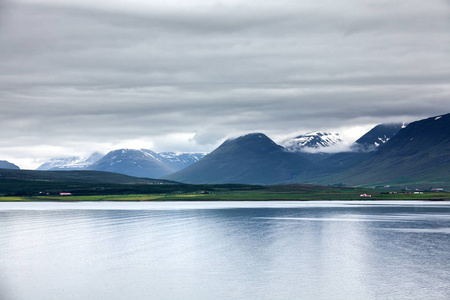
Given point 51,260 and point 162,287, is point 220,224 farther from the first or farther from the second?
point 162,287

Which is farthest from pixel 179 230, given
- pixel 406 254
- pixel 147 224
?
pixel 406 254

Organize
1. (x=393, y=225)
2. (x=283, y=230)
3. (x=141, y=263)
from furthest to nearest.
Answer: (x=393, y=225)
(x=283, y=230)
(x=141, y=263)

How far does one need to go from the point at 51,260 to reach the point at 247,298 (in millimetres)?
30020

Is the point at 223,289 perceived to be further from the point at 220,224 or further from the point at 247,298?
the point at 220,224

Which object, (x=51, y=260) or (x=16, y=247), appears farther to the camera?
(x=16, y=247)

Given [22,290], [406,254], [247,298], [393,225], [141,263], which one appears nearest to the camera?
[247,298]

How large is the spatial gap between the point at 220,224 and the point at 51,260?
5208cm

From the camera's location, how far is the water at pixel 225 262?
158 feet

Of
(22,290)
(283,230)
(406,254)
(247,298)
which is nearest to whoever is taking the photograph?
(247,298)

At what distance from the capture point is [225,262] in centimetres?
6353

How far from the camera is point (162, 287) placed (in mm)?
50031

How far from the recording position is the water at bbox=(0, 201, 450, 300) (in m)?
48.1

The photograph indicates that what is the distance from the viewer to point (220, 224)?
114 meters

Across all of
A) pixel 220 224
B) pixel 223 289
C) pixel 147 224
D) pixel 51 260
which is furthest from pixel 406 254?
pixel 147 224
